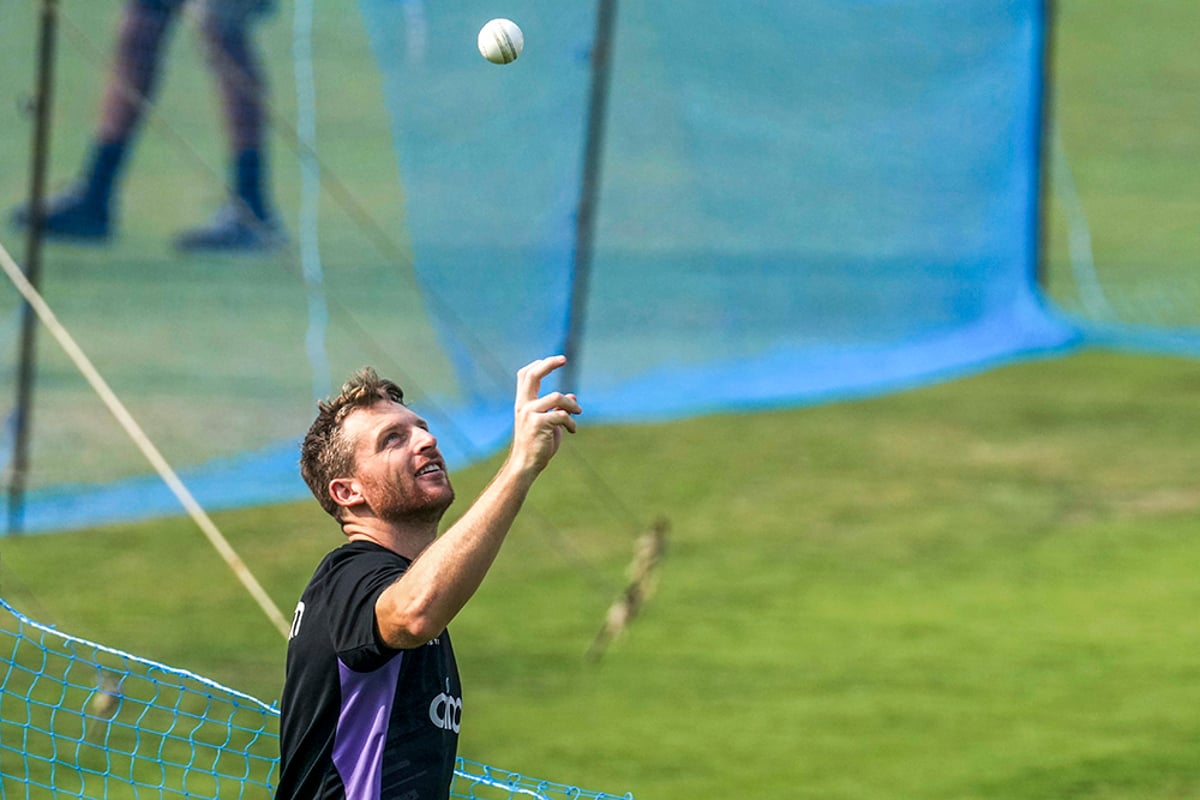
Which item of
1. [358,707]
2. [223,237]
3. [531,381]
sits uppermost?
[223,237]

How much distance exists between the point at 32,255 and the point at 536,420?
5699mm

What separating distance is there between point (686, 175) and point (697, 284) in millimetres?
649

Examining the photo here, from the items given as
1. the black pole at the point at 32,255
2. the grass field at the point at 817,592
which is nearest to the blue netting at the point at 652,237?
the black pole at the point at 32,255

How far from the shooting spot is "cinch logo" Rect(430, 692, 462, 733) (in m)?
3.86

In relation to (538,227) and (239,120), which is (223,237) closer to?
(239,120)

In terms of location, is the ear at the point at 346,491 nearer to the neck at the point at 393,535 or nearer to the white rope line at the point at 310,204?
the neck at the point at 393,535

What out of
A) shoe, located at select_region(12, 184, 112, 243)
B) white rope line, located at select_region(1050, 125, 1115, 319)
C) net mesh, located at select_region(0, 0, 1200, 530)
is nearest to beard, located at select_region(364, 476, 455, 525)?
net mesh, located at select_region(0, 0, 1200, 530)

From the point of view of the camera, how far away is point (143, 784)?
6488 mm

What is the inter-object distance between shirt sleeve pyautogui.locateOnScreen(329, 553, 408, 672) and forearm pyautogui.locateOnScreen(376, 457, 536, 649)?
0.37ft

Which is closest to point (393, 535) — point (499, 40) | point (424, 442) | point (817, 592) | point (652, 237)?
point (424, 442)

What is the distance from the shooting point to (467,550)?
11.6 feet

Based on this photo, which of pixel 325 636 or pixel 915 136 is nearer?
pixel 325 636

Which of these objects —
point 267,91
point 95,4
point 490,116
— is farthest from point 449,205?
point 95,4

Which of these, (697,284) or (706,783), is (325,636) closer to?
(706,783)
